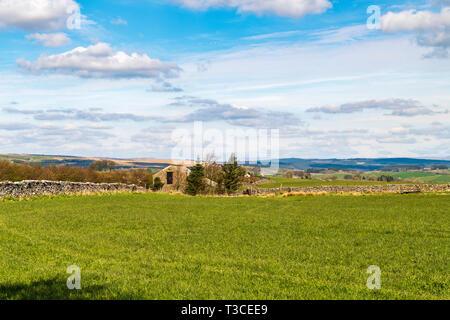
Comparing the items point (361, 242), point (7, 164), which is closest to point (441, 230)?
point (361, 242)

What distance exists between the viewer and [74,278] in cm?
1045

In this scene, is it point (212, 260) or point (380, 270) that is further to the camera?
point (212, 260)

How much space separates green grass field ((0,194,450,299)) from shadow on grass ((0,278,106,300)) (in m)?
0.02

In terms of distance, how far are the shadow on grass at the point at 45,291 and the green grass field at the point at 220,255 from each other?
0.08ft

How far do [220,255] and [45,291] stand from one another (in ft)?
21.0

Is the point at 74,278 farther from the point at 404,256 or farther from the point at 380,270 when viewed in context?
the point at 404,256

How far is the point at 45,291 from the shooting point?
945cm

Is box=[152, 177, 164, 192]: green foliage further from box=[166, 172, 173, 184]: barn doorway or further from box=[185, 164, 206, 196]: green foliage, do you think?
box=[185, 164, 206, 196]: green foliage

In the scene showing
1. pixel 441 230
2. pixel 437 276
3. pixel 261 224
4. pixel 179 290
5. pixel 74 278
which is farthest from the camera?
pixel 261 224

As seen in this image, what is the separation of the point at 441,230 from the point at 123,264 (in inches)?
629

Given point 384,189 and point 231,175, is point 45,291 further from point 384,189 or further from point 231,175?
point 231,175

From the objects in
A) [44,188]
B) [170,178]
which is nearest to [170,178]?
[170,178]
